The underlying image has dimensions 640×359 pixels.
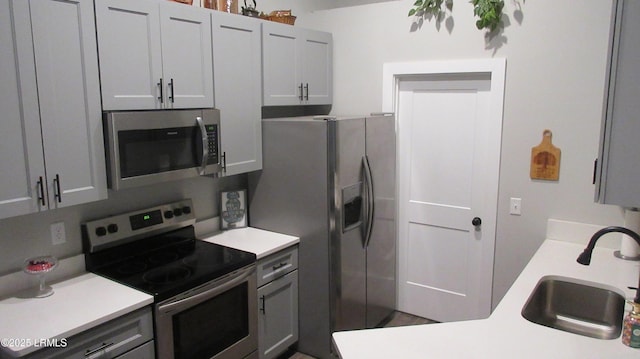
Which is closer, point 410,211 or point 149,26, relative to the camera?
point 149,26

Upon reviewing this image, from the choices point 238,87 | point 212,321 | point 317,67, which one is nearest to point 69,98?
point 238,87

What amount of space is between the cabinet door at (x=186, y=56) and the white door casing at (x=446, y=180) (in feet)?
4.77

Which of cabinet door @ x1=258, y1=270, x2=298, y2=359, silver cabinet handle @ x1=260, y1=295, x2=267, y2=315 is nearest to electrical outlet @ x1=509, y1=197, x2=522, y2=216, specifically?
cabinet door @ x1=258, y1=270, x2=298, y2=359

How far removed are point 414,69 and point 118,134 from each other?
6.91 feet

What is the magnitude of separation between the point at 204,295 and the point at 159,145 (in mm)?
811

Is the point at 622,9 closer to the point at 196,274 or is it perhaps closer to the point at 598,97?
the point at 598,97

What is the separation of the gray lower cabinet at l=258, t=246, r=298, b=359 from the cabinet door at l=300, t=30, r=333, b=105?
3.96ft

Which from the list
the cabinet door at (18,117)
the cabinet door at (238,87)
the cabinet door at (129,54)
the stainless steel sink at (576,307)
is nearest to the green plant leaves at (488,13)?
the cabinet door at (238,87)

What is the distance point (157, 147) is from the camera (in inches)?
94.5

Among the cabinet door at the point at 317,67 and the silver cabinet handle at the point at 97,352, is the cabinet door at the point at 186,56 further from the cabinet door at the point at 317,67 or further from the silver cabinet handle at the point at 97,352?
the silver cabinet handle at the point at 97,352

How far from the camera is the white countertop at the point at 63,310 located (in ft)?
Result: 5.79

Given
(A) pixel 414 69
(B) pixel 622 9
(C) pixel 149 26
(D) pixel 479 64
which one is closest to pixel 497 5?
(D) pixel 479 64

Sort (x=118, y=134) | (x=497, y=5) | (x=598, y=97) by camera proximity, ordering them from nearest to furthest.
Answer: (x=118, y=134), (x=598, y=97), (x=497, y=5)

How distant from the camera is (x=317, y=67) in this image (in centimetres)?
352
